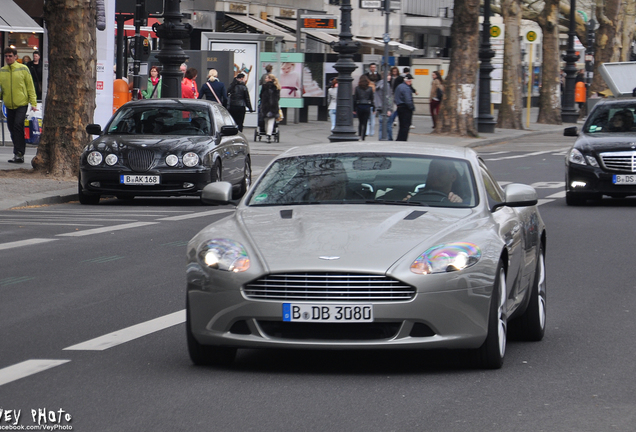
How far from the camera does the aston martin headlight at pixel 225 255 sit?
252 inches

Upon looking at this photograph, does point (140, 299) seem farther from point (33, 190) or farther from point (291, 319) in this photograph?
point (33, 190)

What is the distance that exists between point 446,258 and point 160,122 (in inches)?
480

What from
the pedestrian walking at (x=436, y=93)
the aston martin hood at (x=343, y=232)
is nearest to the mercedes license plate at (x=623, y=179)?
the aston martin hood at (x=343, y=232)

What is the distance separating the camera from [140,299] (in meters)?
9.34

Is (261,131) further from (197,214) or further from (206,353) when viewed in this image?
(206,353)

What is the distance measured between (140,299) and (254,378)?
305 centimetres

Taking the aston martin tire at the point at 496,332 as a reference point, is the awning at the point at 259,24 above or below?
above

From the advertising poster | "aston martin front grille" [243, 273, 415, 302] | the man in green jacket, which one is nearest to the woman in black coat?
the advertising poster

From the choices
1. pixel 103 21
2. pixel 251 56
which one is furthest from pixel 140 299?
pixel 251 56

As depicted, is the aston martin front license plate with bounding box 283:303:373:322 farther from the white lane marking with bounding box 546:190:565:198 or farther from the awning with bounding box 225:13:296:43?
the awning with bounding box 225:13:296:43

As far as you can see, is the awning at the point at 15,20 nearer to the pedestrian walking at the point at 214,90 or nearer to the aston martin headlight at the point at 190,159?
the pedestrian walking at the point at 214,90

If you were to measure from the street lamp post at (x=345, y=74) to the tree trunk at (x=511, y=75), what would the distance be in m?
16.9

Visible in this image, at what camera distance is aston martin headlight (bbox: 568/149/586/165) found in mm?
18156

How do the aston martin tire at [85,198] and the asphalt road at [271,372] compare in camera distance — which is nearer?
the asphalt road at [271,372]
